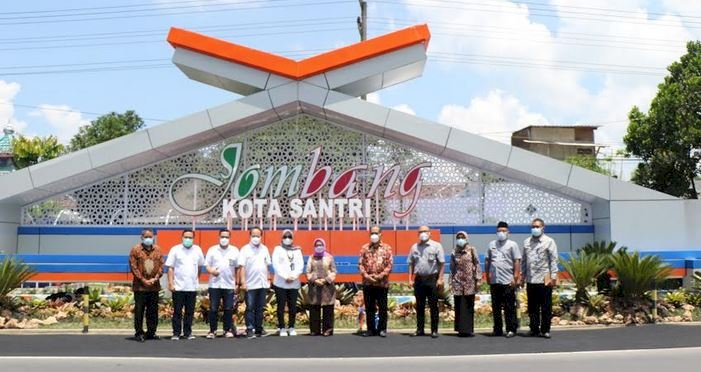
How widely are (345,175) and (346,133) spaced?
1.13 metres

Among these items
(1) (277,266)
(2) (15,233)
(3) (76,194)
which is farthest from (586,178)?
(2) (15,233)

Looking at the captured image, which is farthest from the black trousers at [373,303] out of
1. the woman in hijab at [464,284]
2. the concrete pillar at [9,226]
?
the concrete pillar at [9,226]

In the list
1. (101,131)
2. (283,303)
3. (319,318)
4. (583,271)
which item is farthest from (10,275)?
(101,131)

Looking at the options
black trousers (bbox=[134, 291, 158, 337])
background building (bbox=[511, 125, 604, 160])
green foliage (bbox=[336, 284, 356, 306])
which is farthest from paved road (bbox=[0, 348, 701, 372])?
background building (bbox=[511, 125, 604, 160])

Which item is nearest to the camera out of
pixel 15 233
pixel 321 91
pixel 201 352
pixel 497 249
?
pixel 201 352

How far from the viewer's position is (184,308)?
10.6 metres

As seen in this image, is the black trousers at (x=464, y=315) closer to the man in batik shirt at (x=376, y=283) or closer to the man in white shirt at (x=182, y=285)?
the man in batik shirt at (x=376, y=283)

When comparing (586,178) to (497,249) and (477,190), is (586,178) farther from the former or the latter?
(497,249)

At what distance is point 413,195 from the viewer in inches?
738

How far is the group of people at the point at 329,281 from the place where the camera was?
34.6ft

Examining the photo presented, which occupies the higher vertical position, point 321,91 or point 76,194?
point 321,91

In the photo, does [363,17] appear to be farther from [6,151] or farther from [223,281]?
[6,151]

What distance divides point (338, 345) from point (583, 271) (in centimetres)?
492

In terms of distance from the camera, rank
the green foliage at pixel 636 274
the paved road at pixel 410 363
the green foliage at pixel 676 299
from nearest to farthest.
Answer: the paved road at pixel 410 363 < the green foliage at pixel 636 274 < the green foliage at pixel 676 299
